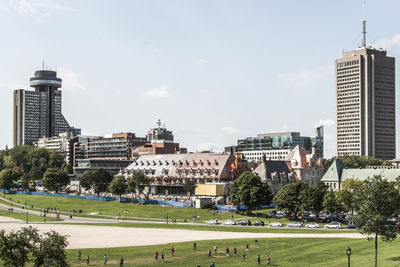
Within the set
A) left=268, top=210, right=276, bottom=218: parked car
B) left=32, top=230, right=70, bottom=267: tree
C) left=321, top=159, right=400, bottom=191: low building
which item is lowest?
left=268, top=210, right=276, bottom=218: parked car

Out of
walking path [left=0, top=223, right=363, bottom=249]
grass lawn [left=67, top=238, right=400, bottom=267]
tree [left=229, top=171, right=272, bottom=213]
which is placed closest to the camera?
grass lawn [left=67, top=238, right=400, bottom=267]

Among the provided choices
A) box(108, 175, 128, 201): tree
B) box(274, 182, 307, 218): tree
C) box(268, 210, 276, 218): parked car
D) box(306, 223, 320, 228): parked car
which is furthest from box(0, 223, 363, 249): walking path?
→ box(108, 175, 128, 201): tree

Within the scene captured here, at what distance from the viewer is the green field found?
156 m

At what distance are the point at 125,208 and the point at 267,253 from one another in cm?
9281

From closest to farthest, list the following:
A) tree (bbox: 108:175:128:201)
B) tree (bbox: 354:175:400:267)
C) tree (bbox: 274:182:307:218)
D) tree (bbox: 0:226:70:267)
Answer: tree (bbox: 0:226:70:267) → tree (bbox: 354:175:400:267) → tree (bbox: 274:182:307:218) → tree (bbox: 108:175:128:201)

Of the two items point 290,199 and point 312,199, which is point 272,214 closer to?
point 290,199

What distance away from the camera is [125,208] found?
174250 millimetres

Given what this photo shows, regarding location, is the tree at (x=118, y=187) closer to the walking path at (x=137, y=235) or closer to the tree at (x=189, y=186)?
the tree at (x=189, y=186)

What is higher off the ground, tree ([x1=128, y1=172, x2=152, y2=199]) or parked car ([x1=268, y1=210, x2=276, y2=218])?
tree ([x1=128, y1=172, x2=152, y2=199])

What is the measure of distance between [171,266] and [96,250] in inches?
811

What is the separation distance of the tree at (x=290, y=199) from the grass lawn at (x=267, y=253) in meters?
40.0

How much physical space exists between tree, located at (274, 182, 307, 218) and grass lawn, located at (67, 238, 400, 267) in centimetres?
3998

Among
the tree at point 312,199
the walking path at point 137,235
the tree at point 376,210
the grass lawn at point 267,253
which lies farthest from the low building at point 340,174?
the tree at point 376,210

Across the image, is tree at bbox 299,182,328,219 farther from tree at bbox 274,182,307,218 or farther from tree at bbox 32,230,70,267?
tree at bbox 32,230,70,267
